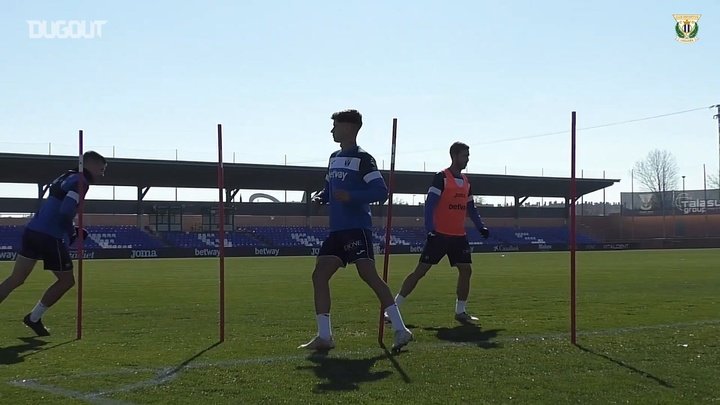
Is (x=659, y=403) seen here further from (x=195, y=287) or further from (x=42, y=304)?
(x=195, y=287)

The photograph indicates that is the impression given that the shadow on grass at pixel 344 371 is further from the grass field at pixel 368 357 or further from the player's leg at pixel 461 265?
the player's leg at pixel 461 265

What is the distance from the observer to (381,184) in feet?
22.2

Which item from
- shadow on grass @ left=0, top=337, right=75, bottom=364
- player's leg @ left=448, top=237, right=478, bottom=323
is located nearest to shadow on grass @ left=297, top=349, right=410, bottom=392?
shadow on grass @ left=0, top=337, right=75, bottom=364

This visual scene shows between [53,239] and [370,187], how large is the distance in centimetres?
365

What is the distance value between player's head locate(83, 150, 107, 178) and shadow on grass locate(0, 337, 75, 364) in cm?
182

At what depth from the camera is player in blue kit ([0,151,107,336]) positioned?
8.02 metres

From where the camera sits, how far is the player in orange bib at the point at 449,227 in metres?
9.09

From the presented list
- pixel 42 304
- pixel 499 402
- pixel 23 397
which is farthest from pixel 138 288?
pixel 499 402

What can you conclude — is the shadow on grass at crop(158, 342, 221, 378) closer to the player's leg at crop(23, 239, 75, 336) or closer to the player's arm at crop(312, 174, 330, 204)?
the player's arm at crop(312, 174, 330, 204)

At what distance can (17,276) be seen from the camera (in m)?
8.03

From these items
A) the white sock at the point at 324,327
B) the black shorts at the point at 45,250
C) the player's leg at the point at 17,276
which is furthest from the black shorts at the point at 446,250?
the player's leg at the point at 17,276

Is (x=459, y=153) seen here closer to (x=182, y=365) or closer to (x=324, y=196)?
(x=324, y=196)

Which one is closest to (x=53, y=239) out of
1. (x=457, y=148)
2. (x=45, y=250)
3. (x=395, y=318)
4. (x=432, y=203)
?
(x=45, y=250)

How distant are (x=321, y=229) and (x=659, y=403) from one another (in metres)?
64.3
